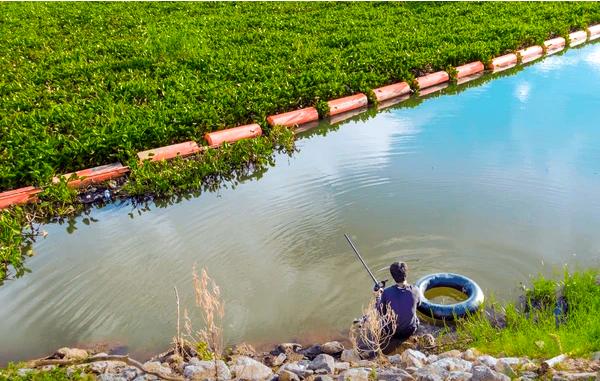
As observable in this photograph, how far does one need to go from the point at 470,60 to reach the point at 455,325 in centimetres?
786

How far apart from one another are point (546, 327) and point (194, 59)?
8632 millimetres

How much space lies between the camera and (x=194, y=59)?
11.5 metres

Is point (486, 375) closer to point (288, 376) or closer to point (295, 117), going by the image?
point (288, 376)

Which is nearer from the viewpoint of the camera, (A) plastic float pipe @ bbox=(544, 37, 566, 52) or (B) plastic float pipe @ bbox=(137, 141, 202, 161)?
(B) plastic float pipe @ bbox=(137, 141, 202, 161)

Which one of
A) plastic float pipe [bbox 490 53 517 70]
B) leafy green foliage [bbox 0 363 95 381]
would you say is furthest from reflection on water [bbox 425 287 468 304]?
plastic float pipe [bbox 490 53 517 70]

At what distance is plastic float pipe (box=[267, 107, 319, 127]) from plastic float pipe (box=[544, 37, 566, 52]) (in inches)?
248

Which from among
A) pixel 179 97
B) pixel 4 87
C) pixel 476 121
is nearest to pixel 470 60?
pixel 476 121

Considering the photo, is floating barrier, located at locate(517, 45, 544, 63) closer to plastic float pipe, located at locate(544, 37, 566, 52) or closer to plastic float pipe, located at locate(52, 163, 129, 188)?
plastic float pipe, located at locate(544, 37, 566, 52)

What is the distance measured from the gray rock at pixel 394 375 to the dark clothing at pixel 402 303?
698 millimetres

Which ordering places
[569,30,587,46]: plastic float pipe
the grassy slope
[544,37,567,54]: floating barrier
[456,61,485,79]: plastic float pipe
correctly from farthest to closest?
[569,30,587,46]: plastic float pipe, [544,37,567,54]: floating barrier, [456,61,485,79]: plastic float pipe, the grassy slope

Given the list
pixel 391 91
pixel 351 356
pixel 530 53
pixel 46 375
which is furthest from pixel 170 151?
pixel 530 53

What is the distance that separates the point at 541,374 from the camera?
12.7 feet

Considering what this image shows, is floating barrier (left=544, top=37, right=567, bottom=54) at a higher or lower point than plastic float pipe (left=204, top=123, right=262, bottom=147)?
lower

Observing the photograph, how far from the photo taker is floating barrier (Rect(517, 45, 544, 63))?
484 inches
